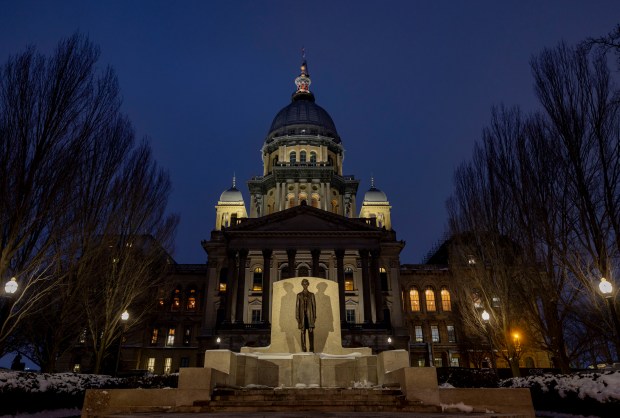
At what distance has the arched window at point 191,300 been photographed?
177ft

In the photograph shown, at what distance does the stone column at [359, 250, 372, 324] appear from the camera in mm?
40747

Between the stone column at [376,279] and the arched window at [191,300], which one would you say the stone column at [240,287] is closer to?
the stone column at [376,279]

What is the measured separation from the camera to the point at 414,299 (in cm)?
5475

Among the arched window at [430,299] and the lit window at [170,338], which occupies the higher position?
the arched window at [430,299]

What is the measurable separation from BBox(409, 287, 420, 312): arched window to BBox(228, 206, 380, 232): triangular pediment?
15.9 meters

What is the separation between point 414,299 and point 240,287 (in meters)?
23.6

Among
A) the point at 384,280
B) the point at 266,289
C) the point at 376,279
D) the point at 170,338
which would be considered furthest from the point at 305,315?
the point at 170,338

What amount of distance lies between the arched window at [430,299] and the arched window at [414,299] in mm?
1084

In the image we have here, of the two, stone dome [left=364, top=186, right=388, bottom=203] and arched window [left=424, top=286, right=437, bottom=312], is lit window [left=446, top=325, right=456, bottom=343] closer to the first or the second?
arched window [left=424, top=286, right=437, bottom=312]

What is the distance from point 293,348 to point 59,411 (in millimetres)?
8063

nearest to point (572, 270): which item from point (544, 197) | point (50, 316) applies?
point (544, 197)

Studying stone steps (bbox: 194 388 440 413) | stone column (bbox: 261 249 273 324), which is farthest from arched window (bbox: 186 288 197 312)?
stone steps (bbox: 194 388 440 413)

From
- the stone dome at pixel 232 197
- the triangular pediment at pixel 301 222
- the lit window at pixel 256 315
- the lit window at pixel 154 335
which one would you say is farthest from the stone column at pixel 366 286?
the lit window at pixel 154 335

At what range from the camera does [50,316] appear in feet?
78.2
